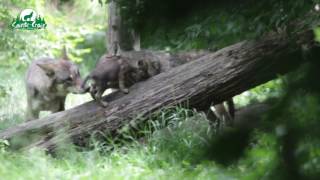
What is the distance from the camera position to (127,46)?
891cm

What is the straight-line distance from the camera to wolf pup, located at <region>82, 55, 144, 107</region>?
7176 millimetres

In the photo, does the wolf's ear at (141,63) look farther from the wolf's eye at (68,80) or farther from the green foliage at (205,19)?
the wolf's eye at (68,80)

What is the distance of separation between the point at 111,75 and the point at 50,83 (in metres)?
1.31

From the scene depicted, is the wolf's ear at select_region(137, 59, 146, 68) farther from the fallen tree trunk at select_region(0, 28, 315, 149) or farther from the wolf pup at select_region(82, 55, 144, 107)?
the fallen tree trunk at select_region(0, 28, 315, 149)

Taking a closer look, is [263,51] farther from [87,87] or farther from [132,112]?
[87,87]

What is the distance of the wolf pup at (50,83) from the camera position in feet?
26.3

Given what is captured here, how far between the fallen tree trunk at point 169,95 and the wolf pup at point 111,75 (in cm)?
14

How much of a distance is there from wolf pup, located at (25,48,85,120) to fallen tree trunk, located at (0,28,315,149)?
79 cm

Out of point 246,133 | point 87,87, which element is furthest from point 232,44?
point 246,133

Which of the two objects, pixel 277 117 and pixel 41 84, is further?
pixel 41 84

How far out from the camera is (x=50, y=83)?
8219 mm

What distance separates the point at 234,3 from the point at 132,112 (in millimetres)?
4462

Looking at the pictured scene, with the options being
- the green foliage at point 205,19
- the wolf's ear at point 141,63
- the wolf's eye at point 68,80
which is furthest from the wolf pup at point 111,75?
the green foliage at point 205,19

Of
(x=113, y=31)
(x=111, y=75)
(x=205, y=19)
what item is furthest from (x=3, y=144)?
(x=205, y=19)
